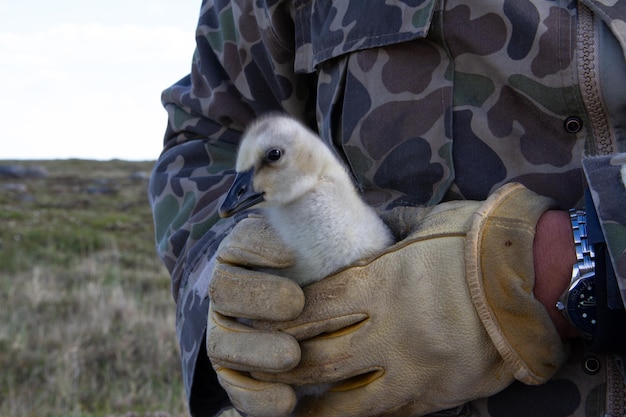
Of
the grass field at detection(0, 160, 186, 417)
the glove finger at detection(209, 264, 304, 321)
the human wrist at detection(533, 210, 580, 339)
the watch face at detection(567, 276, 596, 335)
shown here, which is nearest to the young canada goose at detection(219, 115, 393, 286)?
the glove finger at detection(209, 264, 304, 321)

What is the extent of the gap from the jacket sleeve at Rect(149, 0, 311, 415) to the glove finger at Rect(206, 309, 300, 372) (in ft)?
1.46

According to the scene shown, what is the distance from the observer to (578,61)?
1.94 metres

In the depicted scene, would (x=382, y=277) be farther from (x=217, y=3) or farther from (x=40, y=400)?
(x=40, y=400)

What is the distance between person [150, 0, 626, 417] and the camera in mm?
1859

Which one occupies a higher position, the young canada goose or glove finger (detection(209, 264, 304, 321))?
the young canada goose

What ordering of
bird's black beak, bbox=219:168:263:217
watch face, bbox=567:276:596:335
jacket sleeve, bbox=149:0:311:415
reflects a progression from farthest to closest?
jacket sleeve, bbox=149:0:311:415, bird's black beak, bbox=219:168:263:217, watch face, bbox=567:276:596:335

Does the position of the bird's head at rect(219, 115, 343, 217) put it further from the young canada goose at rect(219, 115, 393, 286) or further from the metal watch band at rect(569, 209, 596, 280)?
the metal watch band at rect(569, 209, 596, 280)

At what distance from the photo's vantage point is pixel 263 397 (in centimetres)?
200

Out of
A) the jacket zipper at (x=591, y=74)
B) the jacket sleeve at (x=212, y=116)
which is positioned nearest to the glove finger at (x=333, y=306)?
the jacket sleeve at (x=212, y=116)

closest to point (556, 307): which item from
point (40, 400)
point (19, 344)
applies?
point (40, 400)

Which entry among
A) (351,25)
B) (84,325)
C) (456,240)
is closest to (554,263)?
(456,240)

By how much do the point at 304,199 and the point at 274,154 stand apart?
168 millimetres

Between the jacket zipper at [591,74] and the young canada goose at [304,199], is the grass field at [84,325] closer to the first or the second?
the young canada goose at [304,199]

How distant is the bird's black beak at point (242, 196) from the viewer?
7.24ft
